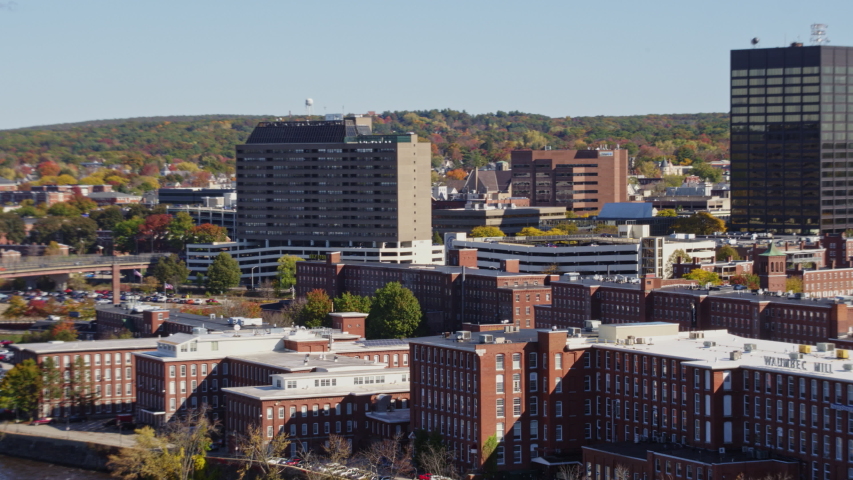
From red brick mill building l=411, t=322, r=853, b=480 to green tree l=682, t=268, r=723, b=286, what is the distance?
51.8m

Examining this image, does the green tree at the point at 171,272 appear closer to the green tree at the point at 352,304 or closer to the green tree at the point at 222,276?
the green tree at the point at 222,276

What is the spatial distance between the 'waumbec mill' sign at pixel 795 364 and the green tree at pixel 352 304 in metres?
60.0

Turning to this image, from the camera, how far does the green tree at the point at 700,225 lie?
18662 centimetres

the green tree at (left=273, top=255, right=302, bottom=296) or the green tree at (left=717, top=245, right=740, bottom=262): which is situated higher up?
the green tree at (left=717, top=245, right=740, bottom=262)

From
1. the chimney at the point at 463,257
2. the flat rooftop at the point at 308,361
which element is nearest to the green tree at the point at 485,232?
the chimney at the point at 463,257

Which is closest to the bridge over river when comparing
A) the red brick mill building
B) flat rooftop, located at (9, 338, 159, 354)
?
flat rooftop, located at (9, 338, 159, 354)

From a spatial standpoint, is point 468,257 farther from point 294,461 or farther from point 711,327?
point 294,461

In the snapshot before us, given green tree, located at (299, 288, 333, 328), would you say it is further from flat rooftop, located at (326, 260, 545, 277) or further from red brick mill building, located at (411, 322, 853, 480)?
red brick mill building, located at (411, 322, 853, 480)

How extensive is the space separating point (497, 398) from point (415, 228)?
315 feet

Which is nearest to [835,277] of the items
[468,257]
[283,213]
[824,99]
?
[468,257]

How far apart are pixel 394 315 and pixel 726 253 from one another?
46730 mm

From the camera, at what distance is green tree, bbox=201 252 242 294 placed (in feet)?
554

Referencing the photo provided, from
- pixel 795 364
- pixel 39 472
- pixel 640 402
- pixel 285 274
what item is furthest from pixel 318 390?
pixel 285 274

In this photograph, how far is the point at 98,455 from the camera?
89.1 m
